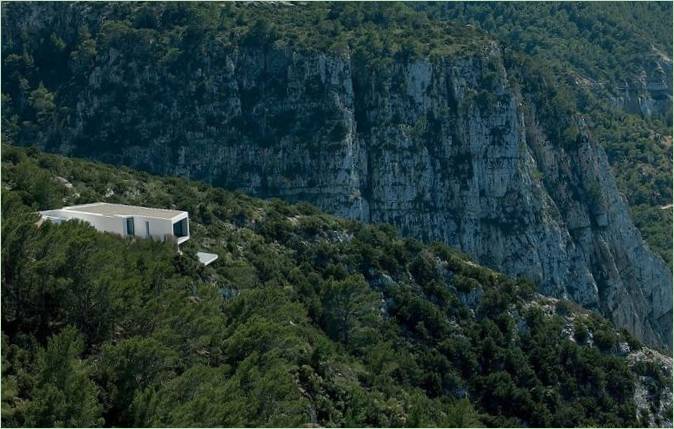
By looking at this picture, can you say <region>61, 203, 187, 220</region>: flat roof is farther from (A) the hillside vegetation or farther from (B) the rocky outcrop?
(B) the rocky outcrop

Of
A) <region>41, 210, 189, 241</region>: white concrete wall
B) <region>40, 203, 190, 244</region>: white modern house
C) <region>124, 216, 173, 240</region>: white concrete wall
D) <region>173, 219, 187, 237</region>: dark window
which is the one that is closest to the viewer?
<region>41, 210, 189, 241</region>: white concrete wall

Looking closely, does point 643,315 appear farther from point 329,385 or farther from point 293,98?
point 329,385

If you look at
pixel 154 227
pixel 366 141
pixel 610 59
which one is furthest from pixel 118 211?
pixel 610 59

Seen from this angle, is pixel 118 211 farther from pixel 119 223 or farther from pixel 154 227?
pixel 119 223

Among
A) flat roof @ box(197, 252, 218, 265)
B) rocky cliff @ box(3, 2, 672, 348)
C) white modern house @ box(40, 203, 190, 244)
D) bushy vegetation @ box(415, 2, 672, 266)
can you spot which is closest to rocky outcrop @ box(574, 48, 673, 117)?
bushy vegetation @ box(415, 2, 672, 266)

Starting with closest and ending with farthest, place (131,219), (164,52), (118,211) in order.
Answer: (131,219) < (118,211) < (164,52)
